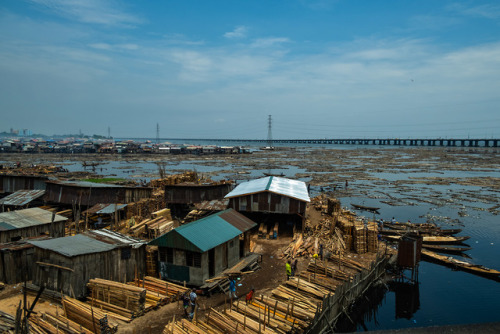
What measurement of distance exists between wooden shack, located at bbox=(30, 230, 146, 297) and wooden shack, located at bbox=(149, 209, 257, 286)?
55.6 inches

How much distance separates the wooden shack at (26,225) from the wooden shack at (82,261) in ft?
13.3

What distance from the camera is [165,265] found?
60.5ft

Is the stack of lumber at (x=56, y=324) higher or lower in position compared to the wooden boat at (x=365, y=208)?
higher

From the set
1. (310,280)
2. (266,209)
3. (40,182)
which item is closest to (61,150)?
(40,182)

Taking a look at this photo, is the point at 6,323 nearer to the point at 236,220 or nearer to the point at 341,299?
the point at 236,220

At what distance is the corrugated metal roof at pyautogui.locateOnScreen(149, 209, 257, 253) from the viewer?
688 inches

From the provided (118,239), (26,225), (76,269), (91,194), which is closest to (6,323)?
(76,269)

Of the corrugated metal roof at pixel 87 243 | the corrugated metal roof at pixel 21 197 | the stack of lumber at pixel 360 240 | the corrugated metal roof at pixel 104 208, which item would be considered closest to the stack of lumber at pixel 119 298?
the corrugated metal roof at pixel 87 243

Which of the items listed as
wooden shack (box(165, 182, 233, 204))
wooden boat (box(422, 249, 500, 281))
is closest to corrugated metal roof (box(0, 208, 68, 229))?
wooden shack (box(165, 182, 233, 204))

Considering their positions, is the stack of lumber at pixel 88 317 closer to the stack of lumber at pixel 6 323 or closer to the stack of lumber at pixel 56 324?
the stack of lumber at pixel 56 324

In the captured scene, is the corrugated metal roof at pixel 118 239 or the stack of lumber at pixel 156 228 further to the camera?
the stack of lumber at pixel 156 228

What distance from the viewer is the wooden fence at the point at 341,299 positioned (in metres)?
14.8

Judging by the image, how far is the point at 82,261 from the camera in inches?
625

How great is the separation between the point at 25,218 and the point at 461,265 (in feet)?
103
